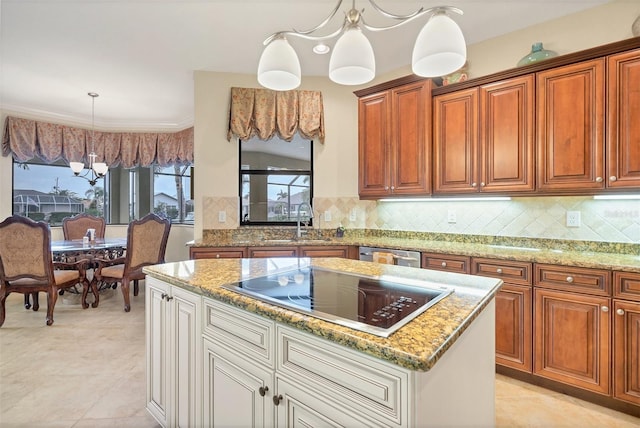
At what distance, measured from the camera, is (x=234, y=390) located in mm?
1183

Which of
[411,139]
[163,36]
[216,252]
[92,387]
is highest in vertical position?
[163,36]

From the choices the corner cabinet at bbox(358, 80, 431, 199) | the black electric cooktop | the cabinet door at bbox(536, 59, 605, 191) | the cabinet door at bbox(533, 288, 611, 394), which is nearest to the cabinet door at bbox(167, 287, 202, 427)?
the black electric cooktop

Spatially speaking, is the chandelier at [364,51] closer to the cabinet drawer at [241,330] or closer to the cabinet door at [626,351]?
the cabinet drawer at [241,330]

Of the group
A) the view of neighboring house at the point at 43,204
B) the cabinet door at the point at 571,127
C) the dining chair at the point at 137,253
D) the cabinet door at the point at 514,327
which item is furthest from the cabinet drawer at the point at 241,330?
the view of neighboring house at the point at 43,204

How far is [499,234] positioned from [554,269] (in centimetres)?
79

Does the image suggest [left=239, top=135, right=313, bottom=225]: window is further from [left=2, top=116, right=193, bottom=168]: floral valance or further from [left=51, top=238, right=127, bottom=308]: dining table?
[left=2, top=116, right=193, bottom=168]: floral valance

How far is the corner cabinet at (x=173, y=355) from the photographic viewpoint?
A: 1.36m

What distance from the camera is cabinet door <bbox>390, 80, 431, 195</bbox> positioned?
2854mm

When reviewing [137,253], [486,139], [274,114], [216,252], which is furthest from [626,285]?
[137,253]

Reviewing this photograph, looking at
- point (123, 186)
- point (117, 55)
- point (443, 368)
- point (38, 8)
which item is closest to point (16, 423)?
point (443, 368)

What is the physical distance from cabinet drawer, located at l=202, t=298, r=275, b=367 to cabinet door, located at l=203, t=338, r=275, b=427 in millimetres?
36

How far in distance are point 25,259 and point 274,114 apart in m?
3.01

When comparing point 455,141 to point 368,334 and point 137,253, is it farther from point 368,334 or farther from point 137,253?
point 137,253

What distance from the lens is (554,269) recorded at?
201 centimetres
